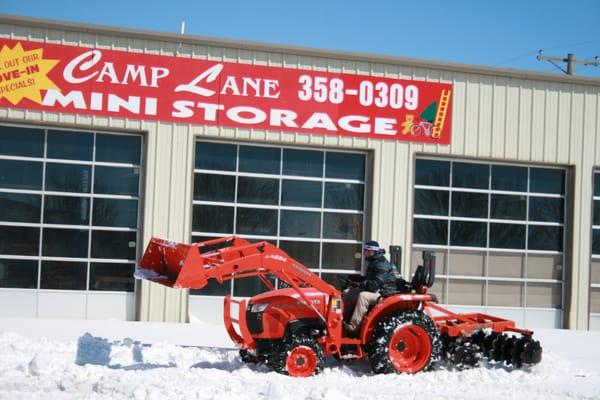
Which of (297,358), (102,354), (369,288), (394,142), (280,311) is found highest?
(394,142)

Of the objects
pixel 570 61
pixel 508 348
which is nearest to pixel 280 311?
pixel 508 348

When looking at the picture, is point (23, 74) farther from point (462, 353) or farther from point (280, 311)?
point (462, 353)

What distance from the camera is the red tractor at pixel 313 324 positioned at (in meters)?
8.92

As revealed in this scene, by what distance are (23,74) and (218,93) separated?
3735 mm

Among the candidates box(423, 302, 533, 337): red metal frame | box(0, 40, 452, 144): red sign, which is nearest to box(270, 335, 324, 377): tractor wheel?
box(423, 302, 533, 337): red metal frame

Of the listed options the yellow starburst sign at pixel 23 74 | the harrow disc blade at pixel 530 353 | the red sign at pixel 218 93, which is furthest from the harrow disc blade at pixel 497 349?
the yellow starburst sign at pixel 23 74

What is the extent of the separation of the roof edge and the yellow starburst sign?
1.88 feet

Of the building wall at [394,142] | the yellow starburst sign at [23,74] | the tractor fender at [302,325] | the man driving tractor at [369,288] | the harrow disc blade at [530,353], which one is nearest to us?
the tractor fender at [302,325]

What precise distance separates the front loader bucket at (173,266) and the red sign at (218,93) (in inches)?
242

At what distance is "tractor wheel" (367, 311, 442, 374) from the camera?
923 centimetres

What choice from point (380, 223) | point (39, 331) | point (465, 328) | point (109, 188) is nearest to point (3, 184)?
point (109, 188)

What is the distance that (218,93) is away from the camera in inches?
597

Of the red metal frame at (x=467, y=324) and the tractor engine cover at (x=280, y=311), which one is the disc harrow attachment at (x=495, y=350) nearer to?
the red metal frame at (x=467, y=324)

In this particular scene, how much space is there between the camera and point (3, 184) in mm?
14562
